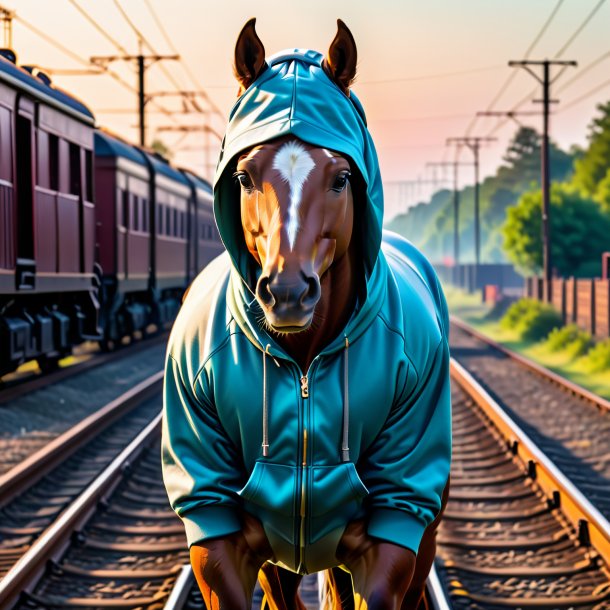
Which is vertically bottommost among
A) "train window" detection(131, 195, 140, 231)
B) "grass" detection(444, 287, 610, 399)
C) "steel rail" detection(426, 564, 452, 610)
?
"grass" detection(444, 287, 610, 399)

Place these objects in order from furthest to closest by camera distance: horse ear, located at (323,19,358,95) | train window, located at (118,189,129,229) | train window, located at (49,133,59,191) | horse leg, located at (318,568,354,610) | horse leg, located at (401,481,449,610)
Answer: train window, located at (118,189,129,229), train window, located at (49,133,59,191), horse leg, located at (318,568,354,610), horse leg, located at (401,481,449,610), horse ear, located at (323,19,358,95)

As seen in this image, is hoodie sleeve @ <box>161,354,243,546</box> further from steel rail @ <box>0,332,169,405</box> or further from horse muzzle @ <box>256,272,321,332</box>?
steel rail @ <box>0,332,169,405</box>

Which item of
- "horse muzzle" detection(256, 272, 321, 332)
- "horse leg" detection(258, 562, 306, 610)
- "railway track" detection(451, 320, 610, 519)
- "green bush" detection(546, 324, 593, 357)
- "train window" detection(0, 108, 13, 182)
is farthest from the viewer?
"green bush" detection(546, 324, 593, 357)

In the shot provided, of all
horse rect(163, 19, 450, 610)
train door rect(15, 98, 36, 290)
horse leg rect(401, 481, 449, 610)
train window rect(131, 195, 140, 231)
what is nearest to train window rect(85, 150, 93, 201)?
train door rect(15, 98, 36, 290)

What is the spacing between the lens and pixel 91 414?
12633mm

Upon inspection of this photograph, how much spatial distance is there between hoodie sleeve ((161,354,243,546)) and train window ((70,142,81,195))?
41.9ft

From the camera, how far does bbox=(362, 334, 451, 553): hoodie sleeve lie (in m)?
3.42

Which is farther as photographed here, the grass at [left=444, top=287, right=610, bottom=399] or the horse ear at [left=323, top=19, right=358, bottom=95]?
the grass at [left=444, top=287, right=610, bottom=399]

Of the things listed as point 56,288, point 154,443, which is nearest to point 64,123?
point 56,288

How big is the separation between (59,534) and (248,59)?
4361 mm

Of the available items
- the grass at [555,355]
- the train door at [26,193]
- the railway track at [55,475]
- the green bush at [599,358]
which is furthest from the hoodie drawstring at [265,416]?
the green bush at [599,358]

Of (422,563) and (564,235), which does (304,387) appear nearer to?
(422,563)

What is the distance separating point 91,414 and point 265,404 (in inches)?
383

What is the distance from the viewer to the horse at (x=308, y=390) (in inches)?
123
